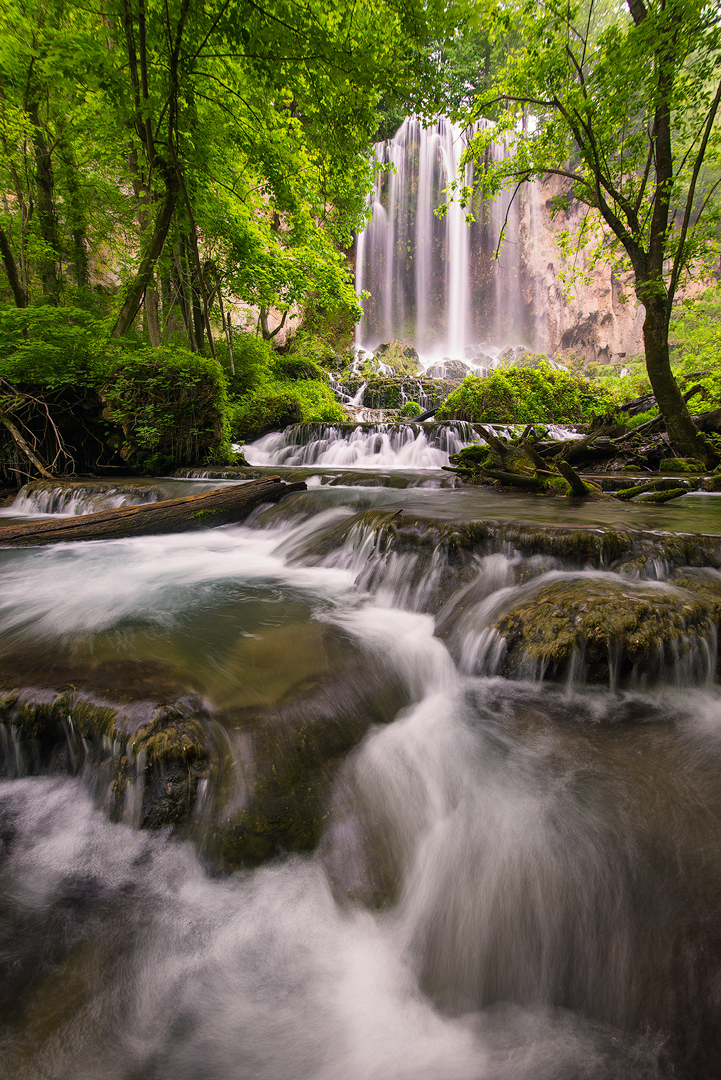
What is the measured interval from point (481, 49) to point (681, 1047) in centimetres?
5007

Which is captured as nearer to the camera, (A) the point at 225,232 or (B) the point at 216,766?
(B) the point at 216,766

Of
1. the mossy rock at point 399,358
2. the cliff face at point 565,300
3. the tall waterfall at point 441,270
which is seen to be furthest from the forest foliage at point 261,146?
the cliff face at point 565,300

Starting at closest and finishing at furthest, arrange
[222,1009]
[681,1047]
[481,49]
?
1. [681,1047]
2. [222,1009]
3. [481,49]

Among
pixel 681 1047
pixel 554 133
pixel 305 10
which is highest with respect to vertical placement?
pixel 554 133

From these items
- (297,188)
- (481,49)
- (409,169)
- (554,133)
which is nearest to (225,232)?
(297,188)

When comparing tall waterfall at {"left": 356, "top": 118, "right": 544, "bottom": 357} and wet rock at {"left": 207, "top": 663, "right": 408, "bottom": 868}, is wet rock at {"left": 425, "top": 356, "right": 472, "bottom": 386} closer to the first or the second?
tall waterfall at {"left": 356, "top": 118, "right": 544, "bottom": 357}

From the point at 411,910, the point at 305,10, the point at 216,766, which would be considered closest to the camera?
the point at 411,910

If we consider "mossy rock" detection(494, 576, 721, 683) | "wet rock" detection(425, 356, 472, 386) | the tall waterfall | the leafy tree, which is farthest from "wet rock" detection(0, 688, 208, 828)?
the tall waterfall

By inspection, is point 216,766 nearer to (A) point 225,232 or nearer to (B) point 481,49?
(A) point 225,232

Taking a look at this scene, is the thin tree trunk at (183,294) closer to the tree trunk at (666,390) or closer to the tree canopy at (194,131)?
the tree canopy at (194,131)

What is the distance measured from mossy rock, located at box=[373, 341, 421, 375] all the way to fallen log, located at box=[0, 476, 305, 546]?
20755mm

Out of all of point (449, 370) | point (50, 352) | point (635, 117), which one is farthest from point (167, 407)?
point (449, 370)

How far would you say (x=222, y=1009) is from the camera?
1358 mm

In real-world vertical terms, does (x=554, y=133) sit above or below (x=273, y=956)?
above
